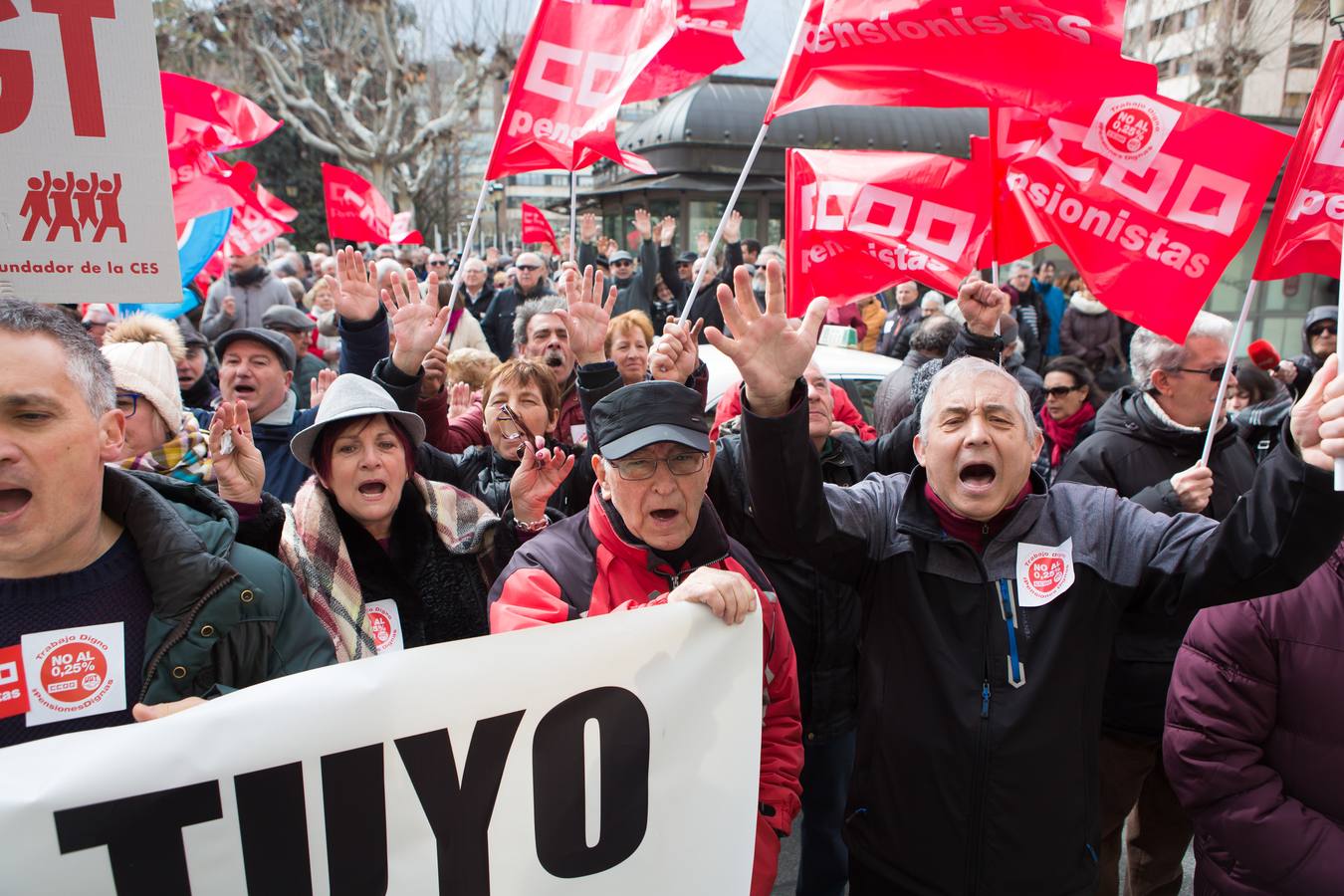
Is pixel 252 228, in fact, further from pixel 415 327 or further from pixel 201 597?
pixel 201 597

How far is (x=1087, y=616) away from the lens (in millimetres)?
2139

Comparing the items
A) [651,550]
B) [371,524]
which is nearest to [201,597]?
[371,524]

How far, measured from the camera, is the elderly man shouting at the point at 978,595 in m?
2.02

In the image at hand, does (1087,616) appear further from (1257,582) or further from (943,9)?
(943,9)

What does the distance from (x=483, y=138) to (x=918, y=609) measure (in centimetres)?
7191

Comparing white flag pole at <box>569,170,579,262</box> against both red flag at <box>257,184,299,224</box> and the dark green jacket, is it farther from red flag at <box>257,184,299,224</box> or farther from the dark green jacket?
red flag at <box>257,184,299,224</box>

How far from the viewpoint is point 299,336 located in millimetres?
5934

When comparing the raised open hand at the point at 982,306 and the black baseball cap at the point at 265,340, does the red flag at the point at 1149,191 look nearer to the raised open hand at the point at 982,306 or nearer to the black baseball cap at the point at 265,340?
the raised open hand at the point at 982,306

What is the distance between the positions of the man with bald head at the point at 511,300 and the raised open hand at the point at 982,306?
604cm

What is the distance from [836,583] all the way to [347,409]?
5.28 ft

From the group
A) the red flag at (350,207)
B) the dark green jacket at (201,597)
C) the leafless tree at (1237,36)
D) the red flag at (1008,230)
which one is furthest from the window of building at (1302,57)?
the dark green jacket at (201,597)

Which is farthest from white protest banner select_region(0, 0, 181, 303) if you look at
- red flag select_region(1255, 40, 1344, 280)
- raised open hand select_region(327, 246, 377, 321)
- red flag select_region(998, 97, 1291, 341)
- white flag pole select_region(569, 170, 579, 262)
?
red flag select_region(1255, 40, 1344, 280)

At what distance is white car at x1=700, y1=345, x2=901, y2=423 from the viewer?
5363 millimetres

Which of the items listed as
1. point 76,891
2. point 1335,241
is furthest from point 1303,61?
point 76,891
